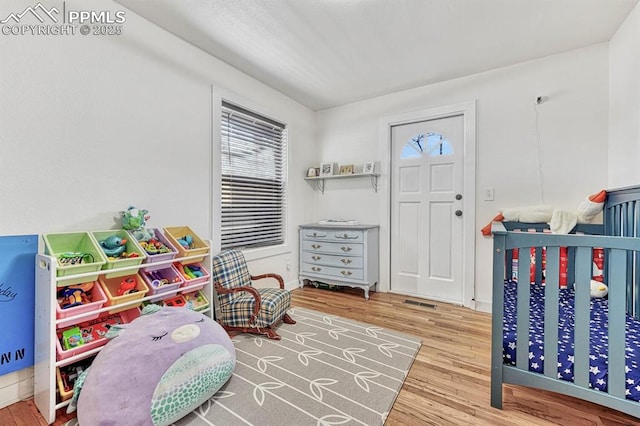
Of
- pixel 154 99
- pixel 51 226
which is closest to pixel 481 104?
pixel 154 99

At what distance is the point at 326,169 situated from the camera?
3576mm

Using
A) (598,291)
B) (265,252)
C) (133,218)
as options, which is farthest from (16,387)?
(598,291)

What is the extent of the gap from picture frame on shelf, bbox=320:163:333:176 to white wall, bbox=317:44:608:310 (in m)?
1.12

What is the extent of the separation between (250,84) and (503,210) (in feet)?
9.42

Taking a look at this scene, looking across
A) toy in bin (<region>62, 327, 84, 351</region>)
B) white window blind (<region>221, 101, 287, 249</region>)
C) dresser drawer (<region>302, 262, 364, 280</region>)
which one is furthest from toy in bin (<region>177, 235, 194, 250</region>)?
dresser drawer (<region>302, 262, 364, 280</region>)

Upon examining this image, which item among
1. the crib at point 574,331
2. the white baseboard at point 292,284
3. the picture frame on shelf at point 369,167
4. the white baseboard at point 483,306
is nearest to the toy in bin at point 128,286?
the white baseboard at point 292,284

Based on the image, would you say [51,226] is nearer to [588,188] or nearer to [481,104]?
[481,104]

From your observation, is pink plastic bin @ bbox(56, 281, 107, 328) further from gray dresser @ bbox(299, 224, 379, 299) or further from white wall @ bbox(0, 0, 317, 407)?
gray dresser @ bbox(299, 224, 379, 299)

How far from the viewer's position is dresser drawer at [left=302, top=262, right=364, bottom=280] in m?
3.07

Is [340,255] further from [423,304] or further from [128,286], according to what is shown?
[128,286]

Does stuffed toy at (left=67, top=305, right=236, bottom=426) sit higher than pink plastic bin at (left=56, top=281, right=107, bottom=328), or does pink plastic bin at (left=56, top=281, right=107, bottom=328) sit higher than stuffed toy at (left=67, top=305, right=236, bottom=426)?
pink plastic bin at (left=56, top=281, right=107, bottom=328)

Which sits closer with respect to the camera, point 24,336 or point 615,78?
point 24,336

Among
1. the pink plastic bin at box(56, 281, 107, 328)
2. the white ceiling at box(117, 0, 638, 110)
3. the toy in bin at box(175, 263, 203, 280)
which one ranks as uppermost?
the white ceiling at box(117, 0, 638, 110)

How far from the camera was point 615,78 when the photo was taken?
2.11 meters
